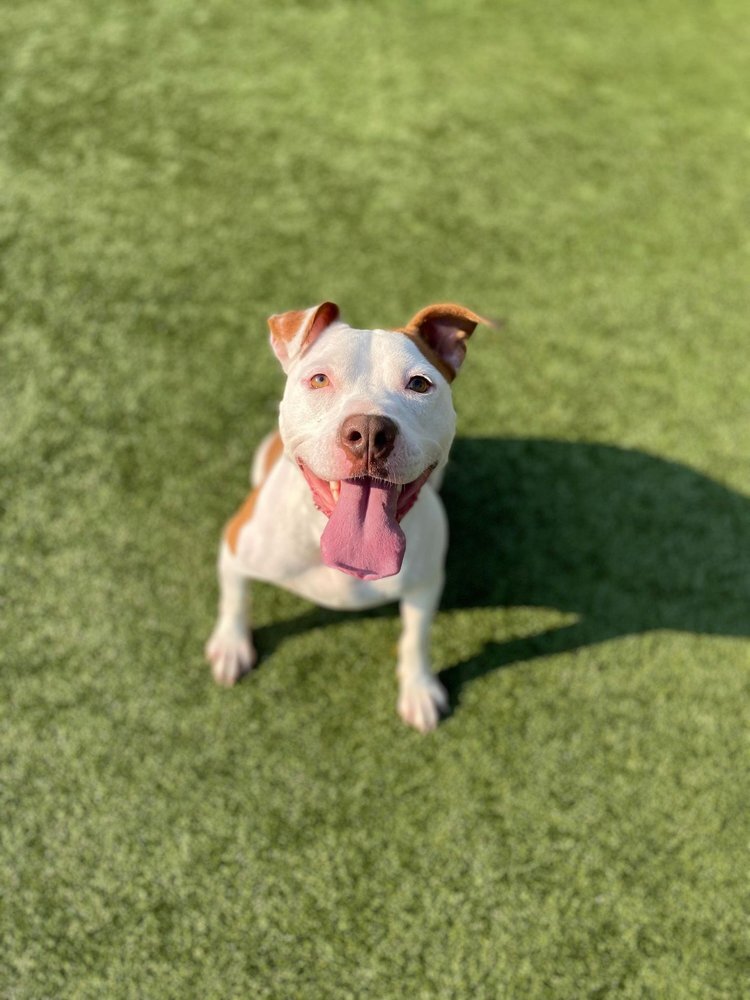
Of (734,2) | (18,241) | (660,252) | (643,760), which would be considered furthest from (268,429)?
(734,2)

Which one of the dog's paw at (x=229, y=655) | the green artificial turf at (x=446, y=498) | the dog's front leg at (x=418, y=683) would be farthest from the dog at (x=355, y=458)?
the green artificial turf at (x=446, y=498)

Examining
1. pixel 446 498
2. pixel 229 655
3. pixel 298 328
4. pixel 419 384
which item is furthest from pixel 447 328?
pixel 229 655

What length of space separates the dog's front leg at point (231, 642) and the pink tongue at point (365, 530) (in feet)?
2.94

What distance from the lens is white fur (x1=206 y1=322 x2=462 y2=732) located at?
2121 millimetres

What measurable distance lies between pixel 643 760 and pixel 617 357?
1.98 meters

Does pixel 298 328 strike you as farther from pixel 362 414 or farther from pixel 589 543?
pixel 589 543

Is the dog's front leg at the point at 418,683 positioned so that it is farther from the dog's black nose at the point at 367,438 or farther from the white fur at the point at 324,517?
the dog's black nose at the point at 367,438

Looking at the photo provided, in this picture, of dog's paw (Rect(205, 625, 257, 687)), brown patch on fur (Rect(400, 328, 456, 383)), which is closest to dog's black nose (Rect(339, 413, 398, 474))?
brown patch on fur (Rect(400, 328, 456, 383))

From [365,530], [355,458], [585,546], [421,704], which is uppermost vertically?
[355,458]

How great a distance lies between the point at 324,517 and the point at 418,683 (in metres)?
0.93

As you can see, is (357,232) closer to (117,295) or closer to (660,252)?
(117,295)

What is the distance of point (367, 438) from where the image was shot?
2000 mm

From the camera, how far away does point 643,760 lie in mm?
3084

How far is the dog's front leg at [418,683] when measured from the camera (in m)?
3.01
